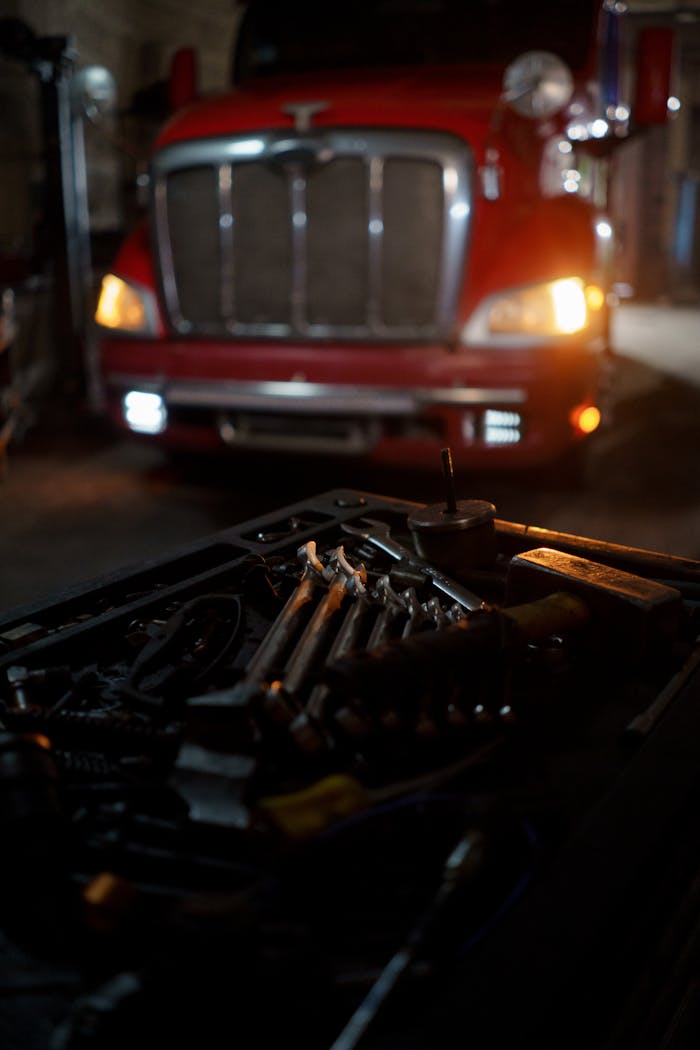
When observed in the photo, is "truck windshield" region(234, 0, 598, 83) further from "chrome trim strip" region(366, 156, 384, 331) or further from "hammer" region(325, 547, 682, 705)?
"hammer" region(325, 547, 682, 705)

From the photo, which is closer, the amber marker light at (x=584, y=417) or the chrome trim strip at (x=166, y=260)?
the amber marker light at (x=584, y=417)

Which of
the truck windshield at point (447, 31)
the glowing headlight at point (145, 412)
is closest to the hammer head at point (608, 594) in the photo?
the glowing headlight at point (145, 412)

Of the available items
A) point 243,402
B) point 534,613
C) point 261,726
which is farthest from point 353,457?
point 261,726

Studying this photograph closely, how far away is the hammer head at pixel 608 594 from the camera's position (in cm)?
123

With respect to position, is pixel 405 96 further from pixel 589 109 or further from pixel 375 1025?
pixel 375 1025

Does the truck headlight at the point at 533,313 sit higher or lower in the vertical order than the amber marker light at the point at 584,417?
higher

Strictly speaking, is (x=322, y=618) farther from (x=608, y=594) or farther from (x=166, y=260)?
(x=166, y=260)

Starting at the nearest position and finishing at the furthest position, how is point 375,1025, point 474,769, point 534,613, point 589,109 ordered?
point 375,1025, point 474,769, point 534,613, point 589,109

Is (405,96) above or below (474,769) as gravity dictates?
above

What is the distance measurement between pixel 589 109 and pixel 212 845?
13.4 feet

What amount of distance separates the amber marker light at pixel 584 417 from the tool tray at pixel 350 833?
240cm

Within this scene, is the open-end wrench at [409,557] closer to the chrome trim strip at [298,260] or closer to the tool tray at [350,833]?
the tool tray at [350,833]

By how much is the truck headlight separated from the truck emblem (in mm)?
967

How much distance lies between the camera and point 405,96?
367 centimetres
